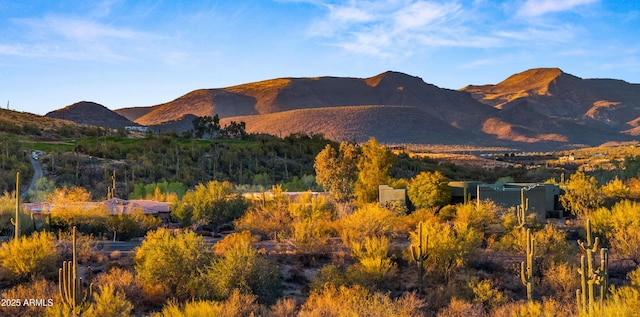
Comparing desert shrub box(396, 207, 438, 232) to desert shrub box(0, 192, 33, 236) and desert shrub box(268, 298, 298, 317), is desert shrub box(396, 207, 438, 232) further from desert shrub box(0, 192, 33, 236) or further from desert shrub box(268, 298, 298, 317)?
desert shrub box(0, 192, 33, 236)

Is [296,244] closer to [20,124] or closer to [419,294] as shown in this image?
[419,294]

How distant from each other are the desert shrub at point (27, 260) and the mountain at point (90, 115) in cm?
15121

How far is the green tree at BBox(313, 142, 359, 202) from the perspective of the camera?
43094 mm

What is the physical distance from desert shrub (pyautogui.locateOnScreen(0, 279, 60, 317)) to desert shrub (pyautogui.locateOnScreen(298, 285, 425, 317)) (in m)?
8.82

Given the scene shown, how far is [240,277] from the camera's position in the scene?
82.0 feet

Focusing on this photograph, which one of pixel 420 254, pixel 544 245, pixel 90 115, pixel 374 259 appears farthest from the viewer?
pixel 90 115

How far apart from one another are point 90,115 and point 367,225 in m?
162

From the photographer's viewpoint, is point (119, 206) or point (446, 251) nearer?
point (446, 251)

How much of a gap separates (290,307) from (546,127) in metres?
180

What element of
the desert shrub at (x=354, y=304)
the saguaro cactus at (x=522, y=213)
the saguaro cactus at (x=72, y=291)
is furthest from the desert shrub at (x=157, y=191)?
the saguaro cactus at (x=72, y=291)

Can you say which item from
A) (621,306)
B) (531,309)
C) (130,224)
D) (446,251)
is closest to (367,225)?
(446,251)

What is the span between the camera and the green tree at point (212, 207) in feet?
129

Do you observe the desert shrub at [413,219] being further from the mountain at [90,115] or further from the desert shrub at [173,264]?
the mountain at [90,115]

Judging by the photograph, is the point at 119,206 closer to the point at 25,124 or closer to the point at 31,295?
the point at 31,295
